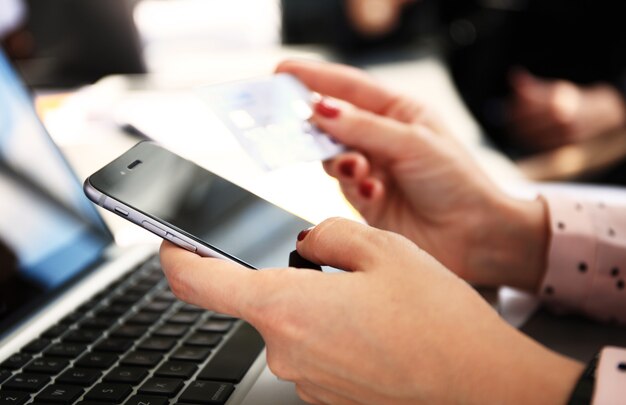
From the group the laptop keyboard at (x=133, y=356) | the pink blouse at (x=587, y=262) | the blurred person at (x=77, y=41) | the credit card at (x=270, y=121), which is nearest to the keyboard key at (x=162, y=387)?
the laptop keyboard at (x=133, y=356)

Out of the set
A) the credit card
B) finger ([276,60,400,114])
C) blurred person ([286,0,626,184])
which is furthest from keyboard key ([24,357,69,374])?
blurred person ([286,0,626,184])

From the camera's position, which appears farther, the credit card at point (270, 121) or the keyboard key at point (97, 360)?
the credit card at point (270, 121)

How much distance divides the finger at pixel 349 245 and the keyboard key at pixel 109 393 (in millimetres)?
136

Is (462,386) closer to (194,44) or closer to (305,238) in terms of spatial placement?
(305,238)

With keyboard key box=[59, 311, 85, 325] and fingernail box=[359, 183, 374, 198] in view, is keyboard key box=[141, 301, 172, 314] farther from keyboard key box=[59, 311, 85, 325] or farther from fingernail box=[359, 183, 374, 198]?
fingernail box=[359, 183, 374, 198]

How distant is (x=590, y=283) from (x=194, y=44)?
3.98ft

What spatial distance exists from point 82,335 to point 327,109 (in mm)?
286

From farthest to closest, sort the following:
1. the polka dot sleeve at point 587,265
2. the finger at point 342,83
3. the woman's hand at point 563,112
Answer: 1. the woman's hand at point 563,112
2. the finger at point 342,83
3. the polka dot sleeve at point 587,265

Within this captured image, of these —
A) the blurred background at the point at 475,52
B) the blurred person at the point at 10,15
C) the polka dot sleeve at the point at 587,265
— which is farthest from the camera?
the blurred background at the point at 475,52

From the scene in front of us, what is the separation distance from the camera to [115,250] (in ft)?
1.90

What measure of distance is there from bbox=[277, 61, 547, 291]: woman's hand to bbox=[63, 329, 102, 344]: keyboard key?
27 centimetres

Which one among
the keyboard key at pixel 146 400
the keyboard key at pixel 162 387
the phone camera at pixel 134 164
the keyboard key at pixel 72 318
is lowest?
the keyboard key at pixel 72 318

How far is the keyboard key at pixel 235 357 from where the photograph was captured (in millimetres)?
397

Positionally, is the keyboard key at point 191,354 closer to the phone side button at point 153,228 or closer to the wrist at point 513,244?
the phone side button at point 153,228
